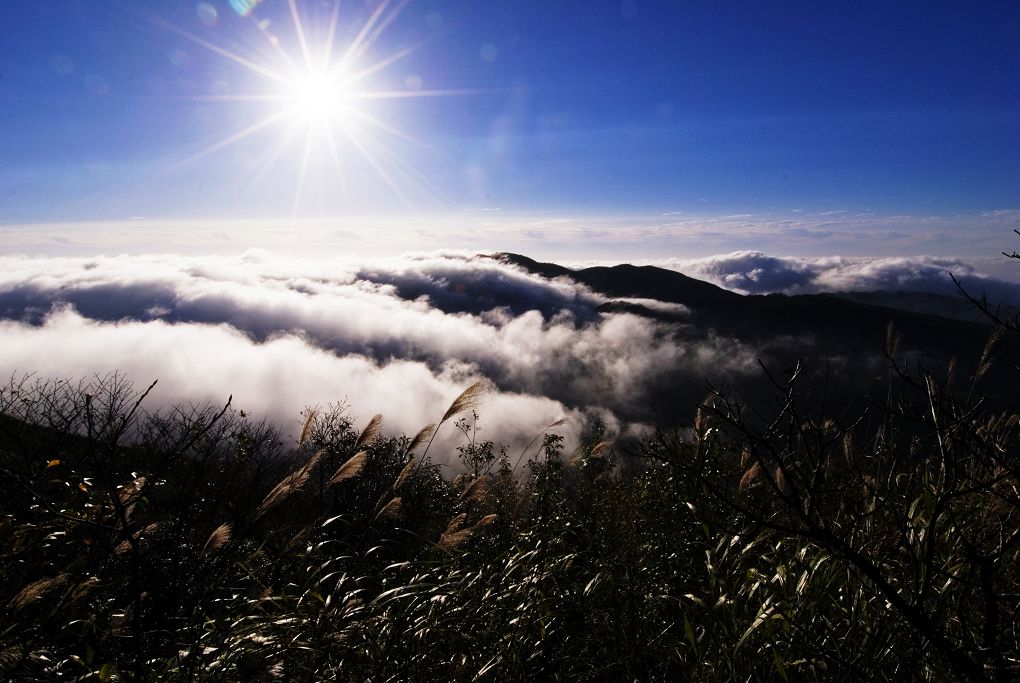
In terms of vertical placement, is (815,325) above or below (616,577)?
below

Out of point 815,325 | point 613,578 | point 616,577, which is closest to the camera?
point 613,578

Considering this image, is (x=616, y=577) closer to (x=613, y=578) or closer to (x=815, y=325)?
(x=613, y=578)

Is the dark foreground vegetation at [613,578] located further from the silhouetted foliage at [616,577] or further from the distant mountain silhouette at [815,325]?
the distant mountain silhouette at [815,325]

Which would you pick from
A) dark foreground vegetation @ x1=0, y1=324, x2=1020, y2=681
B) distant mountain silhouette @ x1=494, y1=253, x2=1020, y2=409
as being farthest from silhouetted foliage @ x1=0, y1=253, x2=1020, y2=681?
distant mountain silhouette @ x1=494, y1=253, x2=1020, y2=409

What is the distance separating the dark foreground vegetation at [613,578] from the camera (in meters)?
1.82

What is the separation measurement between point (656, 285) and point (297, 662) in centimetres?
19298

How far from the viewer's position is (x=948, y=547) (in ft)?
9.18

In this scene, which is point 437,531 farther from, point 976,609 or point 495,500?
point 976,609

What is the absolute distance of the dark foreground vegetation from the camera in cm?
182

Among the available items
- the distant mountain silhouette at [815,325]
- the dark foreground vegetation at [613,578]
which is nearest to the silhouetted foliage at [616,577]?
the dark foreground vegetation at [613,578]

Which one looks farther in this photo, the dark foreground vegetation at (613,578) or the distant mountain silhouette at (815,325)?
the distant mountain silhouette at (815,325)

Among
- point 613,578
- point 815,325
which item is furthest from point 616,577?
point 815,325

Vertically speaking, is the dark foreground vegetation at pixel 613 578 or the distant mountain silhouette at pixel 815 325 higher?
the dark foreground vegetation at pixel 613 578

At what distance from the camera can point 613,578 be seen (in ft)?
11.7
